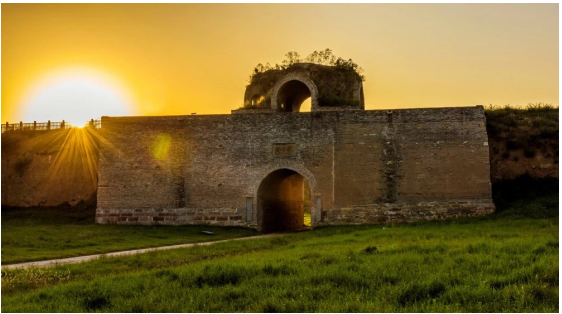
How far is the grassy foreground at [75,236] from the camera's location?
14969 millimetres

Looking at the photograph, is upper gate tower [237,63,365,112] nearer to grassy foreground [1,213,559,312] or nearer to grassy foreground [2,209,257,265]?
grassy foreground [2,209,257,265]

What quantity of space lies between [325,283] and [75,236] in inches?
488

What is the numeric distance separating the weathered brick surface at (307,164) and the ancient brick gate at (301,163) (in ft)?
0.14

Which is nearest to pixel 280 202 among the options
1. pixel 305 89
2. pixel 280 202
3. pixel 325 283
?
pixel 280 202

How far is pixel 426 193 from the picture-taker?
73.6ft

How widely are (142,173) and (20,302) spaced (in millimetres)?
16862

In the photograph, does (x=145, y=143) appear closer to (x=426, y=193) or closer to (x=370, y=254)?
(x=426, y=193)

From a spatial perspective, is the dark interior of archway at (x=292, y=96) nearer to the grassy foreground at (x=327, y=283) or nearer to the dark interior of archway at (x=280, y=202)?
the dark interior of archway at (x=280, y=202)

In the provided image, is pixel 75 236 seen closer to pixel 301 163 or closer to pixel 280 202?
pixel 301 163

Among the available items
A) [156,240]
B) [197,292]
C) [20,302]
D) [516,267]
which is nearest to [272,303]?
[197,292]

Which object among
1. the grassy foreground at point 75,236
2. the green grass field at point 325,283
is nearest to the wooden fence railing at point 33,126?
the grassy foreground at point 75,236

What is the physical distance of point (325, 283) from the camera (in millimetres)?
8547

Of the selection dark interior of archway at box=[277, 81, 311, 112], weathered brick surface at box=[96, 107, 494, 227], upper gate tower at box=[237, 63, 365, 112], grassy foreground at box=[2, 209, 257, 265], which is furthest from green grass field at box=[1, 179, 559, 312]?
dark interior of archway at box=[277, 81, 311, 112]

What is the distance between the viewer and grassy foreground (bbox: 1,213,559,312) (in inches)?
289
